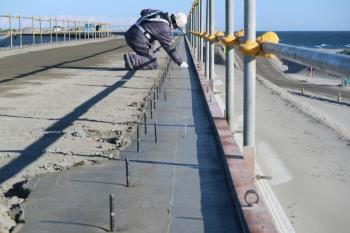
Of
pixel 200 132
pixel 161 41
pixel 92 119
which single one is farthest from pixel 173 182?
pixel 161 41

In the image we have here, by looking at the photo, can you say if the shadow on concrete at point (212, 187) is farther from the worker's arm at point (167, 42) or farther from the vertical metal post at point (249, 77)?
the worker's arm at point (167, 42)

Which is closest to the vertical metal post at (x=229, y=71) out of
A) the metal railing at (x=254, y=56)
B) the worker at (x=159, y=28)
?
the metal railing at (x=254, y=56)

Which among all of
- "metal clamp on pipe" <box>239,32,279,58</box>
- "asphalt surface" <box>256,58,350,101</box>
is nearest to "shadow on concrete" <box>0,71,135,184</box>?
"metal clamp on pipe" <box>239,32,279,58</box>

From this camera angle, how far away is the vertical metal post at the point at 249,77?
175 inches

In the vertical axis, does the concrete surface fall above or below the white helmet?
below

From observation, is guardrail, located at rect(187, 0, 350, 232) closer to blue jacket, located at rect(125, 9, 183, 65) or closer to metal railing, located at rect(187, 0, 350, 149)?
metal railing, located at rect(187, 0, 350, 149)

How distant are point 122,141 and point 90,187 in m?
1.73

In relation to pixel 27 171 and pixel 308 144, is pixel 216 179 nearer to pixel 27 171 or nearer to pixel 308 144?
pixel 27 171

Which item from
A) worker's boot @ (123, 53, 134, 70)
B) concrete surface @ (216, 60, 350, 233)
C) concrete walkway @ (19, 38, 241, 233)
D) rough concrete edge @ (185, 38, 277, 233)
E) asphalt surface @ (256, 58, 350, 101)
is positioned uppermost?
worker's boot @ (123, 53, 134, 70)

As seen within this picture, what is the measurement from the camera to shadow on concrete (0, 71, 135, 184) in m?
5.50

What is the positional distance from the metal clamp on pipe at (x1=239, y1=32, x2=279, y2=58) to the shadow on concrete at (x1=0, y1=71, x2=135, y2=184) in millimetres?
2258

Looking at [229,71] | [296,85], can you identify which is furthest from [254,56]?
[296,85]

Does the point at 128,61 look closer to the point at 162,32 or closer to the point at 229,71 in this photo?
the point at 162,32

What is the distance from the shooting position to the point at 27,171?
5.42 meters
